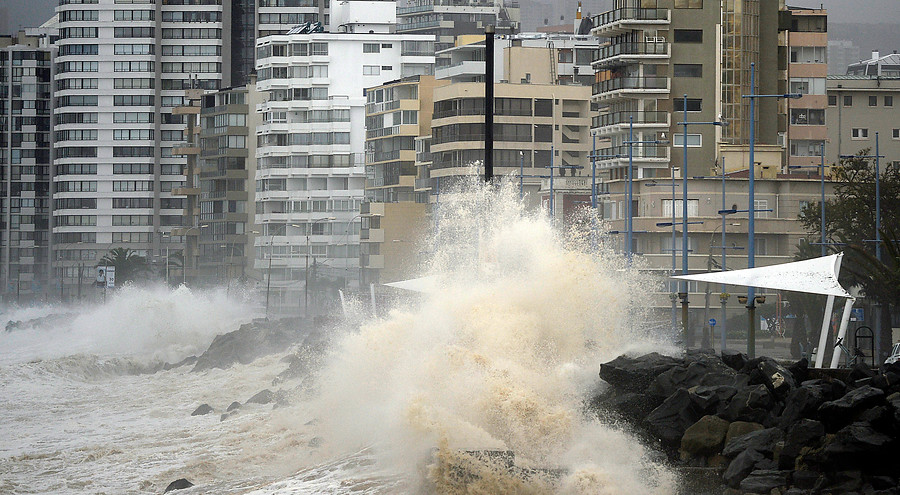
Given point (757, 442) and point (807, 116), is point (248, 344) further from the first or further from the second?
point (757, 442)

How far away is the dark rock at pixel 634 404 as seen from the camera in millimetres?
24734

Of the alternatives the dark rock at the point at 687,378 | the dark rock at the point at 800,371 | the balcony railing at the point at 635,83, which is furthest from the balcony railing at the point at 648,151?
the dark rock at the point at 687,378

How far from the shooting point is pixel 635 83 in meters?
67.2

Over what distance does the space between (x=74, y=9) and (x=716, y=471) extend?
123002 millimetres

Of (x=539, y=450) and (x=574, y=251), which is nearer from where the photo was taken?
(x=539, y=450)

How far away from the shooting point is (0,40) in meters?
151

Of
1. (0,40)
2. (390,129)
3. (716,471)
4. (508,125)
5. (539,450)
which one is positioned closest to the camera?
(716,471)

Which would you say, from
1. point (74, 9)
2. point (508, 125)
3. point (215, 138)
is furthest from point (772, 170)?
point (74, 9)

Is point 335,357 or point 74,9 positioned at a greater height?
point 74,9

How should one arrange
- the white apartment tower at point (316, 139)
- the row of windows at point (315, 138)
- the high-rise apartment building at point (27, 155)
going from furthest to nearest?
the high-rise apartment building at point (27, 155) < the row of windows at point (315, 138) < the white apartment tower at point (316, 139)

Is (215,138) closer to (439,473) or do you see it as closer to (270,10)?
(270,10)

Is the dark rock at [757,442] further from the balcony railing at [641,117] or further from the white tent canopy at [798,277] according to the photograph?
the balcony railing at [641,117]

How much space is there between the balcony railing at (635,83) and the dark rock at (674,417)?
4442 centimetres

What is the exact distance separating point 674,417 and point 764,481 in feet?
12.8
